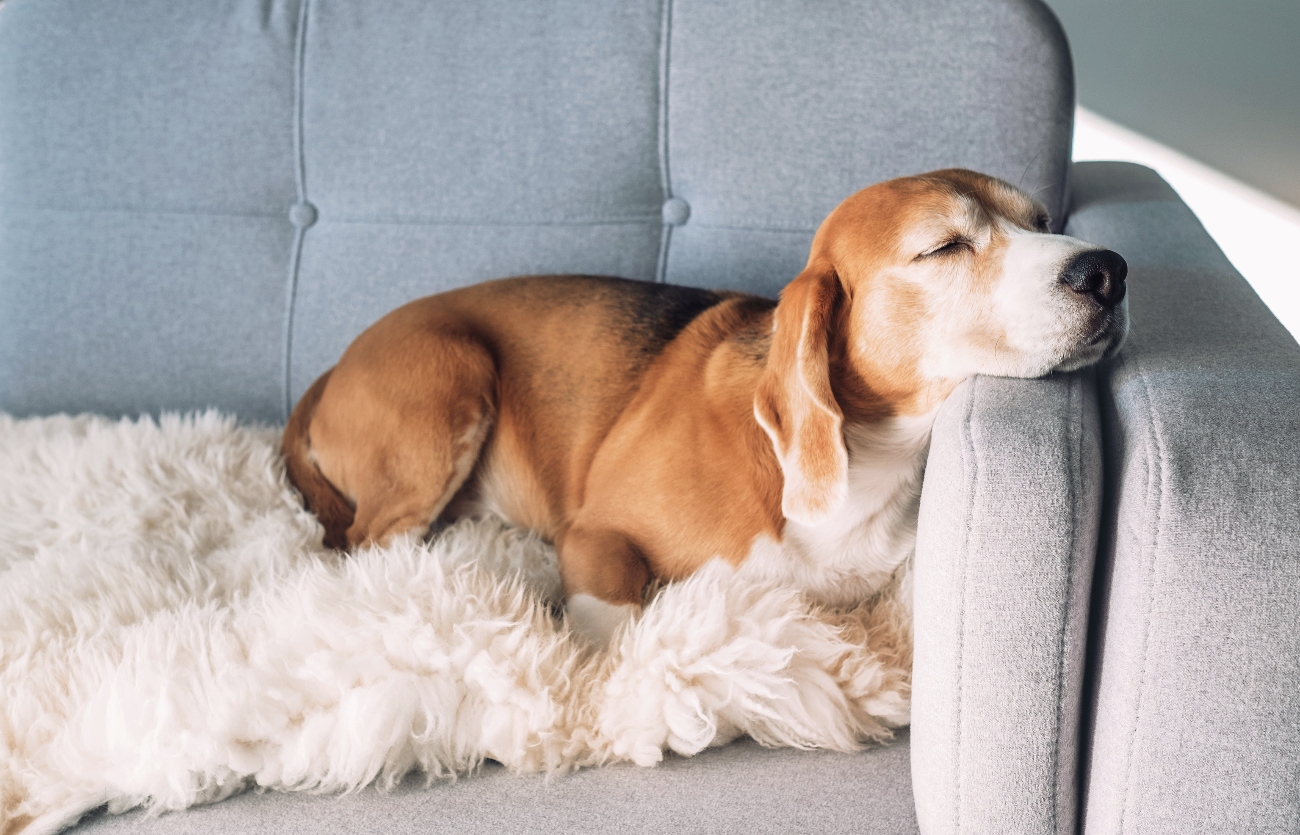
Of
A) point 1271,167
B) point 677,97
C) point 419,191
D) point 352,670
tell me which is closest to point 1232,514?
point 352,670

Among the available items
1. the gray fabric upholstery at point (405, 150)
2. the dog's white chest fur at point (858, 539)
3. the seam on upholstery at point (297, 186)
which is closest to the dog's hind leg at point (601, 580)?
the dog's white chest fur at point (858, 539)

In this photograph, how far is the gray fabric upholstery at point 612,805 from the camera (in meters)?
1.01

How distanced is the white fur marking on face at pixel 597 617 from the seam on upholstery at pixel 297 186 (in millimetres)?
1132

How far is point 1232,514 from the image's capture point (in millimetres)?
831

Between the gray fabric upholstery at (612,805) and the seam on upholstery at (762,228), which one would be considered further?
the seam on upholstery at (762,228)

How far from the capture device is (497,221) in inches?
83.1

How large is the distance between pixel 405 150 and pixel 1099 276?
1.54m

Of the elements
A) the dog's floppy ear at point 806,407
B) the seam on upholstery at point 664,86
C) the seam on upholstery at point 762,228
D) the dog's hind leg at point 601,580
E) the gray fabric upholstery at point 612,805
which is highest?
the seam on upholstery at point 664,86

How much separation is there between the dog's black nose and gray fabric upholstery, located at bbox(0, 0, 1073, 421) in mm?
805

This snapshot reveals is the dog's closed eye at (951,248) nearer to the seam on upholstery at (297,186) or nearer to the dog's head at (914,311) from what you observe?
the dog's head at (914,311)

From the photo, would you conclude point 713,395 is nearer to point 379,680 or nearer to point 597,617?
point 597,617

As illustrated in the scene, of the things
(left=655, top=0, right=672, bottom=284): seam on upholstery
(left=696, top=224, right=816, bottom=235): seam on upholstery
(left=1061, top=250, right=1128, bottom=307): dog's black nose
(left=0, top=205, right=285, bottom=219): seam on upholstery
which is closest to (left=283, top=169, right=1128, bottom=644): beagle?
(left=1061, top=250, right=1128, bottom=307): dog's black nose

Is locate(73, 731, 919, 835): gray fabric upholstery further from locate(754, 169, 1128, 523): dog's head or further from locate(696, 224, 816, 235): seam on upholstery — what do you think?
locate(696, 224, 816, 235): seam on upholstery

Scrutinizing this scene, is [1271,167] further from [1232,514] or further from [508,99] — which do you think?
[1232,514]
